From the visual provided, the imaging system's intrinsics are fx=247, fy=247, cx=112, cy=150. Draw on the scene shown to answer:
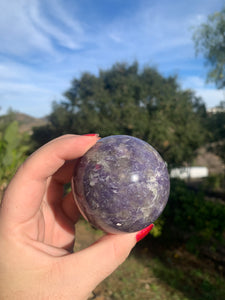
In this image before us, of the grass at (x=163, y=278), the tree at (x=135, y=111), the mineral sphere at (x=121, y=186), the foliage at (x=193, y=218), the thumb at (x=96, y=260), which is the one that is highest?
the tree at (x=135, y=111)

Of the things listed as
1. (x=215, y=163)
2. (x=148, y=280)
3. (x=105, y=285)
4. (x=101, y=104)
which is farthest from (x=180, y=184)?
(x=215, y=163)

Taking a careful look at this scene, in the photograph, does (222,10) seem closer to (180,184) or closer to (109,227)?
(180,184)

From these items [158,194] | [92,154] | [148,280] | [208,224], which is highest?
[92,154]

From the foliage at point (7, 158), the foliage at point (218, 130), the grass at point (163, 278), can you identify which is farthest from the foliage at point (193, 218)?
the foliage at point (7, 158)

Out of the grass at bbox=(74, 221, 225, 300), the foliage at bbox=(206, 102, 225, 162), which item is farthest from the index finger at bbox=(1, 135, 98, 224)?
the foliage at bbox=(206, 102, 225, 162)

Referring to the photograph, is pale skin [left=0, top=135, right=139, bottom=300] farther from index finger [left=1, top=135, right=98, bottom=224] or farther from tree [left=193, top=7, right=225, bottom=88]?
tree [left=193, top=7, right=225, bottom=88]

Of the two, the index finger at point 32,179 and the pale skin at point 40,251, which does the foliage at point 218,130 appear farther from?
the index finger at point 32,179
